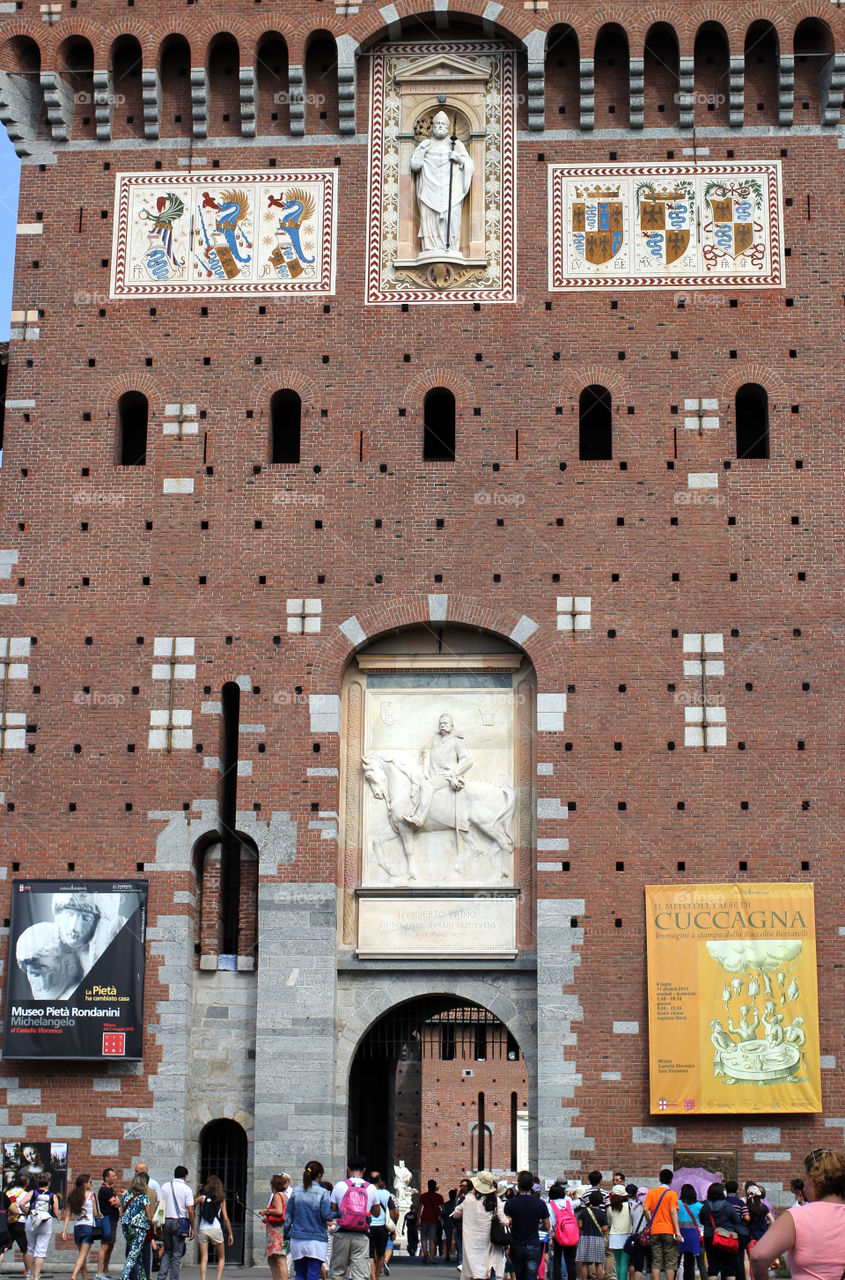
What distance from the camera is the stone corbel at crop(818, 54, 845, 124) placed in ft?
87.0

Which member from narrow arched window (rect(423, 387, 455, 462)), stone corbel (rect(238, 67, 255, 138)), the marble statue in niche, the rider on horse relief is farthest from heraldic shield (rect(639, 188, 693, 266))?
the marble statue in niche

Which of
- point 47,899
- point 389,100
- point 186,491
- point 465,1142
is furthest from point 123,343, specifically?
point 465,1142

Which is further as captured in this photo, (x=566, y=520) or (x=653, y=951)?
(x=566, y=520)

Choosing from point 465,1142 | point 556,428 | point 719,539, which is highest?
point 556,428

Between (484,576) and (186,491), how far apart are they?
4387 millimetres

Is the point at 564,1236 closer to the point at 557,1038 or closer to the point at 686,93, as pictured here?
the point at 557,1038

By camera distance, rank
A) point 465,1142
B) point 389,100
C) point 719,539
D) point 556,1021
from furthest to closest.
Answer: point 465,1142 < point 389,100 < point 719,539 < point 556,1021

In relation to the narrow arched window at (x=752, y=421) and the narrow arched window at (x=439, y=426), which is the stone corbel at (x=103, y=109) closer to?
the narrow arched window at (x=439, y=426)

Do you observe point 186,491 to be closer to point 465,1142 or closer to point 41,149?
point 41,149

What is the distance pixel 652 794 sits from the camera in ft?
80.3

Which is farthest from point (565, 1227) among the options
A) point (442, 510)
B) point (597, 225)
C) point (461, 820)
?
point (597, 225)

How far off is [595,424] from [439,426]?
7.41 ft

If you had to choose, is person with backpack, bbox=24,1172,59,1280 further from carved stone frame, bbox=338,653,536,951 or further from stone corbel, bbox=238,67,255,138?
stone corbel, bbox=238,67,255,138

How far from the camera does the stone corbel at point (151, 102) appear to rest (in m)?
27.2
